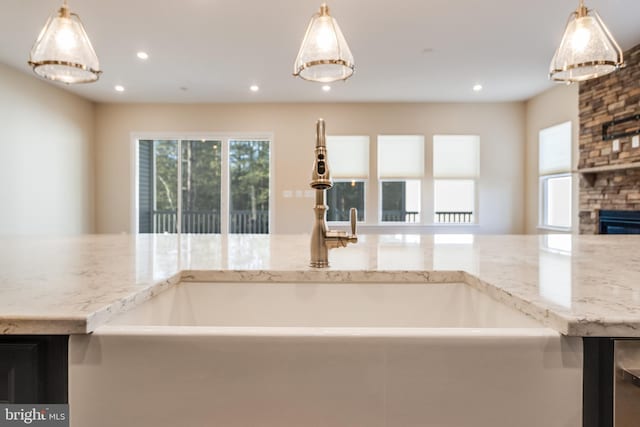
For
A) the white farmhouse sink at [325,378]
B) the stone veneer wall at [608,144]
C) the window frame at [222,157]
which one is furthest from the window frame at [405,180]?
the white farmhouse sink at [325,378]

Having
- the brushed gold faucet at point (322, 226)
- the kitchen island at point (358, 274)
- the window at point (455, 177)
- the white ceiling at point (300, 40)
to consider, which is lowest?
the kitchen island at point (358, 274)

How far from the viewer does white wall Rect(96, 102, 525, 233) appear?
621 centimetres

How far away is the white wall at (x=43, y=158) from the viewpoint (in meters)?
4.63

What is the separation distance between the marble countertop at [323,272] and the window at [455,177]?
4871mm

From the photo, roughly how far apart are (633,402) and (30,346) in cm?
88

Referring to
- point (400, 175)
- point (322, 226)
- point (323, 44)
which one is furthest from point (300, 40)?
point (322, 226)

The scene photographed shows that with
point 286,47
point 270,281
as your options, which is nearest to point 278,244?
point 270,281

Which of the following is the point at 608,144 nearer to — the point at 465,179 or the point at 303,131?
the point at 465,179

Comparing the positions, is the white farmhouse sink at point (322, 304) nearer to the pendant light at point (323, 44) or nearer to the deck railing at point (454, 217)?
the pendant light at point (323, 44)

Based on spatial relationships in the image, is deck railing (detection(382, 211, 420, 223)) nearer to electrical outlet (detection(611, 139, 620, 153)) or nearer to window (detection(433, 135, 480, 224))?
window (detection(433, 135, 480, 224))

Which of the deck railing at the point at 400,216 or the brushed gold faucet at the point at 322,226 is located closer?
the brushed gold faucet at the point at 322,226

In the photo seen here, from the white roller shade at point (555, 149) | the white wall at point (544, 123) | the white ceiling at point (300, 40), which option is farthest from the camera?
the white roller shade at point (555, 149)

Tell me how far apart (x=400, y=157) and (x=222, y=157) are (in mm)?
3121

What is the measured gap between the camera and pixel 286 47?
4078 mm
